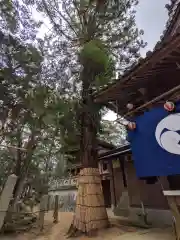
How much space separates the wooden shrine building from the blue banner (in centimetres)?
39

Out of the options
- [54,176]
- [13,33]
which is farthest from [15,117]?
[54,176]

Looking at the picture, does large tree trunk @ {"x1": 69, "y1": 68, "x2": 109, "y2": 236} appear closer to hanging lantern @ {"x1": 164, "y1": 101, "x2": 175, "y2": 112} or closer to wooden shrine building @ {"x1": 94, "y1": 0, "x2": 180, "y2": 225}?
wooden shrine building @ {"x1": 94, "y1": 0, "x2": 180, "y2": 225}

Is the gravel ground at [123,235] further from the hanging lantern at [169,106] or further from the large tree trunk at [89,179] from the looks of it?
the hanging lantern at [169,106]

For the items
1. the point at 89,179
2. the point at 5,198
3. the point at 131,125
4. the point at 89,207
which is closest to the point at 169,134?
the point at 131,125

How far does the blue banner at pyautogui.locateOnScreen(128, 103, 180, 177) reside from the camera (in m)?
5.00

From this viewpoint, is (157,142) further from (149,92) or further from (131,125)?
(149,92)

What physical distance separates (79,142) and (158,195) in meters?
3.83

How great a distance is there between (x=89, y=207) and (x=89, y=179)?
2.94 feet

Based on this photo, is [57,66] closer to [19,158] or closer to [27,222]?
[19,158]

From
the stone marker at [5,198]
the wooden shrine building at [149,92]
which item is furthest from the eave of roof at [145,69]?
the stone marker at [5,198]

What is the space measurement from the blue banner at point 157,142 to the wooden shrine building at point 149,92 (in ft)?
1.29

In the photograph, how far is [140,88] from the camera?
6715 mm

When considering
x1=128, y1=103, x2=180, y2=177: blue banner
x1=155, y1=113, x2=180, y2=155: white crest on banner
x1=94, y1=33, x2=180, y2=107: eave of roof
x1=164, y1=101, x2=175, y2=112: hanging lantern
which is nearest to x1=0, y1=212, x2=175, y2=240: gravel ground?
x1=128, y1=103, x2=180, y2=177: blue banner

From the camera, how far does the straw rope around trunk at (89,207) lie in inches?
275
